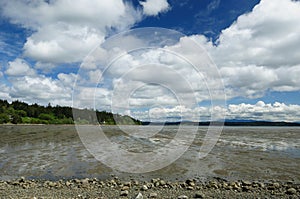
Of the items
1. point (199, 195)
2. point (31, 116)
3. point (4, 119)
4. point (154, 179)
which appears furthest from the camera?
point (31, 116)

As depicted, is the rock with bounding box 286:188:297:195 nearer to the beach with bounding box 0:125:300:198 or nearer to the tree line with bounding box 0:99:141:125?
the beach with bounding box 0:125:300:198

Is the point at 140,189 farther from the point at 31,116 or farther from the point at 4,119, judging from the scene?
the point at 31,116

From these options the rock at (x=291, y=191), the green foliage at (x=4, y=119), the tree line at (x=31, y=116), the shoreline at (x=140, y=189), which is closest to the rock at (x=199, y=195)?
the shoreline at (x=140, y=189)

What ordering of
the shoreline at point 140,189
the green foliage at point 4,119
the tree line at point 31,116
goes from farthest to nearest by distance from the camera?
1. the tree line at point 31,116
2. the green foliage at point 4,119
3. the shoreline at point 140,189

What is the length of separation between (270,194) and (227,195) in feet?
6.26

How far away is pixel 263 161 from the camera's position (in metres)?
18.7

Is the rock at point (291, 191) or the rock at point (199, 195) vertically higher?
the rock at point (291, 191)

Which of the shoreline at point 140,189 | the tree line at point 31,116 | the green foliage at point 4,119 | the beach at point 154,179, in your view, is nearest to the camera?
the shoreline at point 140,189

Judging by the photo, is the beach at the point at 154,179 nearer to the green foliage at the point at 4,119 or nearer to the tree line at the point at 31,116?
the tree line at the point at 31,116

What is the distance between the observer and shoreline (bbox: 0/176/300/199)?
10.0m

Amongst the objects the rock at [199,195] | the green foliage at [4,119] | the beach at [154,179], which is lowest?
the beach at [154,179]

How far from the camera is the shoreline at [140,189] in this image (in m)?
10.0

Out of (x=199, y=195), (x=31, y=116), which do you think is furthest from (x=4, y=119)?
(x=199, y=195)

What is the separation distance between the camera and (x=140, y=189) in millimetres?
10875
